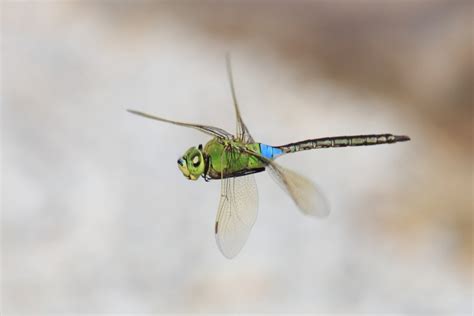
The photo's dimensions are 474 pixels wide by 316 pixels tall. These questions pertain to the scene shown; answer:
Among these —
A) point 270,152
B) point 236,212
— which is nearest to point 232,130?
point 236,212

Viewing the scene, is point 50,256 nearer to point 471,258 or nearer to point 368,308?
point 368,308

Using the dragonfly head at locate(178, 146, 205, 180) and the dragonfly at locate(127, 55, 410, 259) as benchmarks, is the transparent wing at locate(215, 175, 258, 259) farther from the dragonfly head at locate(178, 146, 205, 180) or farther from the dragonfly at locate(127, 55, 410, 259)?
the dragonfly head at locate(178, 146, 205, 180)

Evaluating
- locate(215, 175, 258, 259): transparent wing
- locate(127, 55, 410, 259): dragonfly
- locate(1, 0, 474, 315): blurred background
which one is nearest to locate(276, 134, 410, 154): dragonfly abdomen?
locate(127, 55, 410, 259): dragonfly

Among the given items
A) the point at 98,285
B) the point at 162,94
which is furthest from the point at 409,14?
the point at 98,285

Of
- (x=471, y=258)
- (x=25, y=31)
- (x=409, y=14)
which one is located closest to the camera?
(x=471, y=258)

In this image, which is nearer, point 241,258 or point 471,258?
point 241,258

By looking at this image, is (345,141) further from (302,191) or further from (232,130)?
(232,130)
